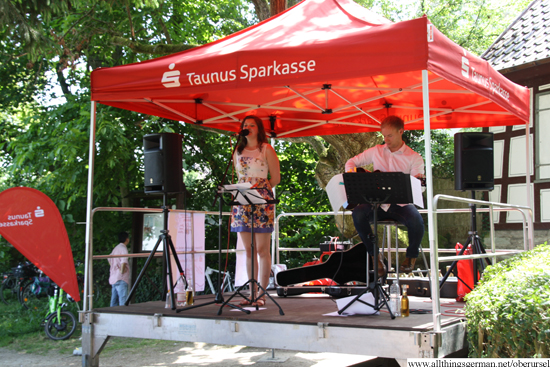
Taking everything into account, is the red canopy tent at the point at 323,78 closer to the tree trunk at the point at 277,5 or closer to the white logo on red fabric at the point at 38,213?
the white logo on red fabric at the point at 38,213

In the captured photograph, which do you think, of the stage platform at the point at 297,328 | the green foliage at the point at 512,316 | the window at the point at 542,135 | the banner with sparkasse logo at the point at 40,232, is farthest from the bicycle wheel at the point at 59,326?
the window at the point at 542,135

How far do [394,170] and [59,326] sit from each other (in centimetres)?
733

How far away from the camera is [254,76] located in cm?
380

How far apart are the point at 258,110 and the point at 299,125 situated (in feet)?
2.40

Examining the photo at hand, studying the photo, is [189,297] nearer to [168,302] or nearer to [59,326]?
[168,302]

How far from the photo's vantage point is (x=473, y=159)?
17.2ft

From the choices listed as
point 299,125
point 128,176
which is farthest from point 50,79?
point 299,125

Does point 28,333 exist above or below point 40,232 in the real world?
below

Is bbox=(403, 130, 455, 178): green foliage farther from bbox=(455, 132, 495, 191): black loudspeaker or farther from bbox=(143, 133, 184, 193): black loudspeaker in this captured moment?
bbox=(143, 133, 184, 193): black loudspeaker

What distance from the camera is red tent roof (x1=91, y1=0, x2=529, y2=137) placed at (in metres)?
3.49

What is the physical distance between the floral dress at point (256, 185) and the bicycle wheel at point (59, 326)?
6.08 m

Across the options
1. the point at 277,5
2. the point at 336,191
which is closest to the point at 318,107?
the point at 336,191

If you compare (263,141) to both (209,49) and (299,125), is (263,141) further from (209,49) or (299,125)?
(299,125)

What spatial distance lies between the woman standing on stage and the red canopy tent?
59 centimetres
